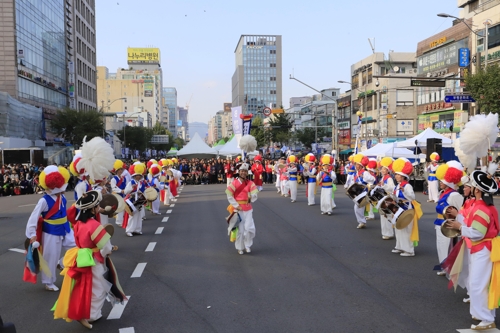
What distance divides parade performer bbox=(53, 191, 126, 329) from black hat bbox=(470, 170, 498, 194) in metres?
4.17

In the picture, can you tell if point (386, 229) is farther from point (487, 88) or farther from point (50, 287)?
point (487, 88)

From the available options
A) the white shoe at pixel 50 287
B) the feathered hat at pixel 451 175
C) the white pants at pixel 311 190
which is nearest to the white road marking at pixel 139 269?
the white shoe at pixel 50 287

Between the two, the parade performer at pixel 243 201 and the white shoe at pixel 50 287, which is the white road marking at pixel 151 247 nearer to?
the parade performer at pixel 243 201

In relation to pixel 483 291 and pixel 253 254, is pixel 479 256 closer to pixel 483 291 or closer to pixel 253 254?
pixel 483 291

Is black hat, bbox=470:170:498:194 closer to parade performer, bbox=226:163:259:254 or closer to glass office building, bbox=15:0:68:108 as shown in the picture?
parade performer, bbox=226:163:259:254

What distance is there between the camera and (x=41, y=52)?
52938 millimetres

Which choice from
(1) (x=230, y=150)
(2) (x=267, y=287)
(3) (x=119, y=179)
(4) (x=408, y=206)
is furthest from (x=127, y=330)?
(1) (x=230, y=150)

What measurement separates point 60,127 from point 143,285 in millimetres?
48671

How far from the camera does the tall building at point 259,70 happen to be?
6914 inches

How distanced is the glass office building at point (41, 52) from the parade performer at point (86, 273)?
46079 millimetres

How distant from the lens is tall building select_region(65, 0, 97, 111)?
213ft

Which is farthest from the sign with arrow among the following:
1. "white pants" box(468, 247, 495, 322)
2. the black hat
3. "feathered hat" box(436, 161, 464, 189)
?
"white pants" box(468, 247, 495, 322)

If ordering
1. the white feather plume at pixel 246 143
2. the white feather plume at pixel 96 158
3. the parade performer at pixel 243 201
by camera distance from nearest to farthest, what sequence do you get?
the white feather plume at pixel 96 158 < the parade performer at pixel 243 201 < the white feather plume at pixel 246 143

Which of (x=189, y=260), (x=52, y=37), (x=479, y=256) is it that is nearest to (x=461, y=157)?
(x=479, y=256)
